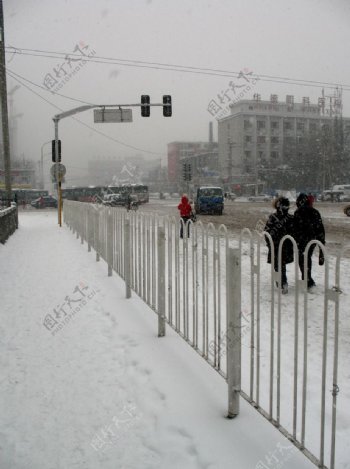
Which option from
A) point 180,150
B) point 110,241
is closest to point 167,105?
Answer: point 110,241

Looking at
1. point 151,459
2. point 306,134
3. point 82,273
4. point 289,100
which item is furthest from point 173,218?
point 289,100

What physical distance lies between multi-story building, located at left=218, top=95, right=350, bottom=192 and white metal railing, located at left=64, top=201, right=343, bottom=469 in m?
75.3

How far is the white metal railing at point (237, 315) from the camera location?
2.58 meters

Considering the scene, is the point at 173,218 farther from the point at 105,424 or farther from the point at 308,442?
the point at 308,442

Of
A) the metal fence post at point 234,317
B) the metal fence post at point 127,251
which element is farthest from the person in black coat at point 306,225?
the metal fence post at point 234,317

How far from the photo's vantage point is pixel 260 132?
85.6m

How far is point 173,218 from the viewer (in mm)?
5129

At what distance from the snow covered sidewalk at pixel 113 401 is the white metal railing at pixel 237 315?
21 cm

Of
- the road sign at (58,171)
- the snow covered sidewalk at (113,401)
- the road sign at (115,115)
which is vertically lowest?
the snow covered sidewalk at (113,401)

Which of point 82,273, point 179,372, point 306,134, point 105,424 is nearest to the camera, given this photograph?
point 105,424

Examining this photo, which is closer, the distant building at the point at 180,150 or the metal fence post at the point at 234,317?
the metal fence post at the point at 234,317

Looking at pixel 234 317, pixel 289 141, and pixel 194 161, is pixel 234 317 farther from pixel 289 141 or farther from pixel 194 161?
Answer: pixel 194 161

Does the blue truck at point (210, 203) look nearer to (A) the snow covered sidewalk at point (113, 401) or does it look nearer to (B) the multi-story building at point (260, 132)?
(A) the snow covered sidewalk at point (113, 401)

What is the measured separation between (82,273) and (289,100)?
296ft
